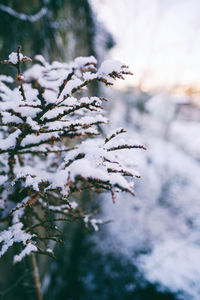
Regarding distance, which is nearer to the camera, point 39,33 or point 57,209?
point 57,209

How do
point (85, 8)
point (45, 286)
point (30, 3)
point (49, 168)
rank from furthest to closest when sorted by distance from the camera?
1. point (85, 8)
2. point (45, 286)
3. point (30, 3)
4. point (49, 168)

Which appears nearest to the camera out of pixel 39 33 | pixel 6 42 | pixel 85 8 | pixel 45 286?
pixel 6 42

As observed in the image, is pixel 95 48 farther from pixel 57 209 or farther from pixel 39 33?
pixel 57 209

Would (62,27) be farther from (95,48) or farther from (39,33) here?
(95,48)

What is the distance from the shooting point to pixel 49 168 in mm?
2564

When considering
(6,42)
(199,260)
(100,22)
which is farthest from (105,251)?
(100,22)

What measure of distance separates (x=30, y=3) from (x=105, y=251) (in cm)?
591

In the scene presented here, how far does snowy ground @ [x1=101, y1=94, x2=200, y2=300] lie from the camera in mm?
3665

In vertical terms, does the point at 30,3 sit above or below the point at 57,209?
above

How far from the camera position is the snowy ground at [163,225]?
366 centimetres

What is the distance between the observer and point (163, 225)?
215 inches

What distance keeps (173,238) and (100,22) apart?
957 centimetres

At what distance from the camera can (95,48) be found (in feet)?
27.9

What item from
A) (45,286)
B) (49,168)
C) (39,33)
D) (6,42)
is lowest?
(45,286)
